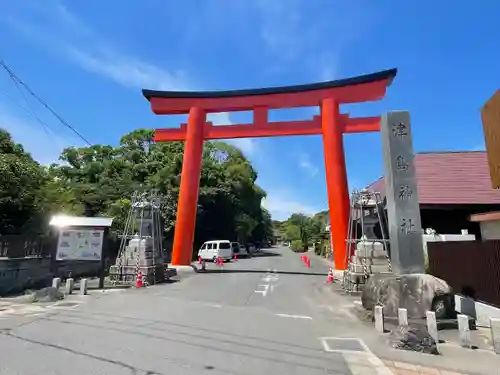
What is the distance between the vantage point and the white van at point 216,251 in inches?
1310

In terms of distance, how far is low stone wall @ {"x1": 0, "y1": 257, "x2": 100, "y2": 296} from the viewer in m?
13.5

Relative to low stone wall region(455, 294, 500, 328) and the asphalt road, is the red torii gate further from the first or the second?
low stone wall region(455, 294, 500, 328)

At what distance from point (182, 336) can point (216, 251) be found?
26179 millimetres

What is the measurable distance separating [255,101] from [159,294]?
12.9 meters

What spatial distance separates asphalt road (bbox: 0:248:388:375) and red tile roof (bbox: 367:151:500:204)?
24.3 feet

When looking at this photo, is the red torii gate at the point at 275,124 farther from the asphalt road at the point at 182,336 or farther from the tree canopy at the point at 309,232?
the tree canopy at the point at 309,232

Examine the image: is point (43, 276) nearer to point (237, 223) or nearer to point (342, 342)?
point (342, 342)

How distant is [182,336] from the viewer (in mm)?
7301

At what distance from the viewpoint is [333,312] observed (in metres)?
10.7

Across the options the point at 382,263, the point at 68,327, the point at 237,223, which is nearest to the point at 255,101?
the point at 382,263

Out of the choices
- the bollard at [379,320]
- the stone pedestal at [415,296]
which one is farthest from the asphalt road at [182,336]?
the stone pedestal at [415,296]

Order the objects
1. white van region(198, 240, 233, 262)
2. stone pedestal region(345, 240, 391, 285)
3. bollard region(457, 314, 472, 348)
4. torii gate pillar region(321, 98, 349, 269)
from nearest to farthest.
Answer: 1. bollard region(457, 314, 472, 348)
2. stone pedestal region(345, 240, 391, 285)
3. torii gate pillar region(321, 98, 349, 269)
4. white van region(198, 240, 233, 262)

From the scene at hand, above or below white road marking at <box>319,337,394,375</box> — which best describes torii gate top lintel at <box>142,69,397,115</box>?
above

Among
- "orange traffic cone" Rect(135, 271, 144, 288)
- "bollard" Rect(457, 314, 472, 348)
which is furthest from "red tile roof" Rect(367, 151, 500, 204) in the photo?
"orange traffic cone" Rect(135, 271, 144, 288)
